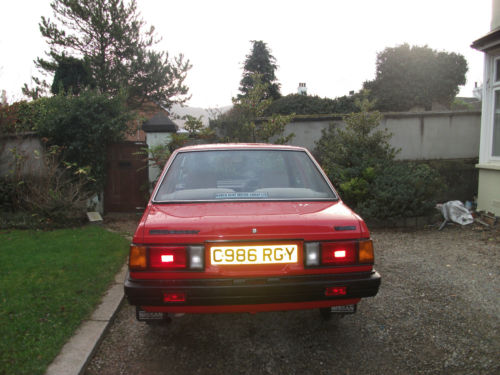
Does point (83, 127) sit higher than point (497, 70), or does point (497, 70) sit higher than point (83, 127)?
point (497, 70)

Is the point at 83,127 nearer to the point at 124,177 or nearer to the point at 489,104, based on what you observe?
the point at 124,177

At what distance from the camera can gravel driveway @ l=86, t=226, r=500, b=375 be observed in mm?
2850

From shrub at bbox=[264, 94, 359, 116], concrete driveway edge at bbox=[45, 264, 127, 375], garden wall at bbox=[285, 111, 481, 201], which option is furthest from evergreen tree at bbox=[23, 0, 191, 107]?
concrete driveway edge at bbox=[45, 264, 127, 375]

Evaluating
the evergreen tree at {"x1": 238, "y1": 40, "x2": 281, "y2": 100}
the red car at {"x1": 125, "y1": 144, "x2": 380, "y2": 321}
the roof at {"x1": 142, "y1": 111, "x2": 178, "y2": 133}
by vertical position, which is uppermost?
the evergreen tree at {"x1": 238, "y1": 40, "x2": 281, "y2": 100}

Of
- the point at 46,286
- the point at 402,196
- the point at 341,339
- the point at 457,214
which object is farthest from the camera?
the point at 457,214

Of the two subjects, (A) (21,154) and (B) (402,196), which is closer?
(B) (402,196)

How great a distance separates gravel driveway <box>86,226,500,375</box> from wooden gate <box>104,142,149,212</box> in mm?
5782

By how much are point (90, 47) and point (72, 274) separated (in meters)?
23.5

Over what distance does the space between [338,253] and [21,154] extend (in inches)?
311

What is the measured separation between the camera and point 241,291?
2.54 meters

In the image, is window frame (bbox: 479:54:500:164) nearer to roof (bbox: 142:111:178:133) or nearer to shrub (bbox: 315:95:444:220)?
shrub (bbox: 315:95:444:220)

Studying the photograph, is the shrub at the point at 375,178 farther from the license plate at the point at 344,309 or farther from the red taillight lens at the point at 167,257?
the red taillight lens at the point at 167,257

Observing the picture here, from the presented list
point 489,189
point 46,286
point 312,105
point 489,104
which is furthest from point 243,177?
point 312,105

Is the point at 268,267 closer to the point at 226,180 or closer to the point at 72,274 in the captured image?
the point at 226,180
